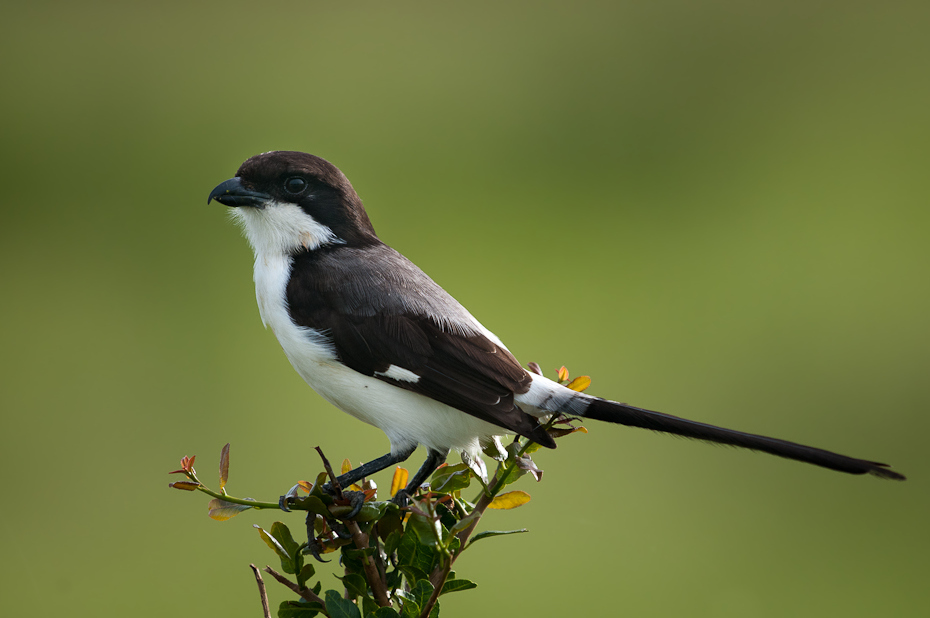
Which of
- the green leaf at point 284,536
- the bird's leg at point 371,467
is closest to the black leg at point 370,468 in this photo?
the bird's leg at point 371,467

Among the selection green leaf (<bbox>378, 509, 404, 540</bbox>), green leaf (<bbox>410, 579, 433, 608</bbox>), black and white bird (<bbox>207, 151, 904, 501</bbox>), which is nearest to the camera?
green leaf (<bbox>410, 579, 433, 608</bbox>)

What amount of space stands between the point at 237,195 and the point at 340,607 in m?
0.96

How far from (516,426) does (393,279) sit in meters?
0.46

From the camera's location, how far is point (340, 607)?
3.71 feet

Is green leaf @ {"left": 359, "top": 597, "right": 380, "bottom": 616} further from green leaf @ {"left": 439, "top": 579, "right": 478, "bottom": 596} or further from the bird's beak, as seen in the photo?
Answer: the bird's beak

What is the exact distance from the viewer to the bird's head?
171 centimetres

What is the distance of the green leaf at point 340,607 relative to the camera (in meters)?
1.13

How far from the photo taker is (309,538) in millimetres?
1332

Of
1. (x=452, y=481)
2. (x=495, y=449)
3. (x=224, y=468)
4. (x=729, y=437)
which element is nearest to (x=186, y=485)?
(x=224, y=468)

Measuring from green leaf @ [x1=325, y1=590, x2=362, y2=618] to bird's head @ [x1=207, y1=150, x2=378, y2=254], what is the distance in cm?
85

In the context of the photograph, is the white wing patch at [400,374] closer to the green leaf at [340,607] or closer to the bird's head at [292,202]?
the bird's head at [292,202]

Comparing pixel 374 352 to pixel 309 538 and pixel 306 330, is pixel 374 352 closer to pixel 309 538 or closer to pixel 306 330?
pixel 306 330

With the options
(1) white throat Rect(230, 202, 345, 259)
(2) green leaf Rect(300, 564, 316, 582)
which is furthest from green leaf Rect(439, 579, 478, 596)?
(1) white throat Rect(230, 202, 345, 259)

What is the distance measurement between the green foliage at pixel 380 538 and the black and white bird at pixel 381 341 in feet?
0.59
